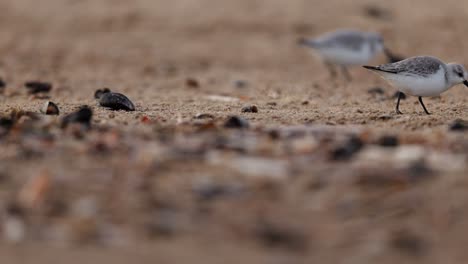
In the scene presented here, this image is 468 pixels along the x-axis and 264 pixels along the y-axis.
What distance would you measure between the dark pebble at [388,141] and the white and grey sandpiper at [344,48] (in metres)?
6.38

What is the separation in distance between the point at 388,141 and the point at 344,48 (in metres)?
A: 6.53

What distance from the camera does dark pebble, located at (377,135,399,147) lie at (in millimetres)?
5773

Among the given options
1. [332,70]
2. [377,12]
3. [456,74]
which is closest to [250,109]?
[456,74]

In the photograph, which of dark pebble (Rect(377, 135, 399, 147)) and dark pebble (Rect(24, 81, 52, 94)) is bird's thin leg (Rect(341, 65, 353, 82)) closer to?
dark pebble (Rect(24, 81, 52, 94))

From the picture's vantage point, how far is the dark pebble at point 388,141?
5773mm

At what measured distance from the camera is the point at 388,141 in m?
5.79

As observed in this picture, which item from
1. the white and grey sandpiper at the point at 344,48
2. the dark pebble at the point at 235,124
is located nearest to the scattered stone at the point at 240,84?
the white and grey sandpiper at the point at 344,48

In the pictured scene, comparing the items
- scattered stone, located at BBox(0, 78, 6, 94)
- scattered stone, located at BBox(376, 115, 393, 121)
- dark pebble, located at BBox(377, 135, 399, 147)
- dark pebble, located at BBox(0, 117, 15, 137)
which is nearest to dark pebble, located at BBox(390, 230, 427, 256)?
dark pebble, located at BBox(377, 135, 399, 147)

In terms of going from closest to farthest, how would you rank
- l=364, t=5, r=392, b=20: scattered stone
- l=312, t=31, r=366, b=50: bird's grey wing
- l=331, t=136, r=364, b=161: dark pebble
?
l=331, t=136, r=364, b=161: dark pebble < l=312, t=31, r=366, b=50: bird's grey wing < l=364, t=5, r=392, b=20: scattered stone

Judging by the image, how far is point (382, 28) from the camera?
1471 centimetres

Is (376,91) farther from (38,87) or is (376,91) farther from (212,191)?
(212,191)

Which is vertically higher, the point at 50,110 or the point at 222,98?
the point at 222,98

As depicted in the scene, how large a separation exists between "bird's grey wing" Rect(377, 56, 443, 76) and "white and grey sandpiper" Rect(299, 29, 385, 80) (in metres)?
3.83

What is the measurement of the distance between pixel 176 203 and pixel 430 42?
9888 mm
